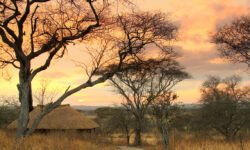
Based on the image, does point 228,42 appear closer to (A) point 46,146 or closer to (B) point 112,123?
(A) point 46,146

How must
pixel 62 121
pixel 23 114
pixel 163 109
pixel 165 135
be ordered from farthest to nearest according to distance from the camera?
1. pixel 62 121
2. pixel 163 109
3. pixel 23 114
4. pixel 165 135

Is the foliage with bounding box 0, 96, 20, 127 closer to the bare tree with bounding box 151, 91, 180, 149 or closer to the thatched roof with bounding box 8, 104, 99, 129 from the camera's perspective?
the thatched roof with bounding box 8, 104, 99, 129

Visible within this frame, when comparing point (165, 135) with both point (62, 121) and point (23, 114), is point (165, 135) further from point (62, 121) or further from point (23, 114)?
point (62, 121)

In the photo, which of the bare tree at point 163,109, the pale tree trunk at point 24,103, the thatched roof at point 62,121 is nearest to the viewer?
the pale tree trunk at point 24,103

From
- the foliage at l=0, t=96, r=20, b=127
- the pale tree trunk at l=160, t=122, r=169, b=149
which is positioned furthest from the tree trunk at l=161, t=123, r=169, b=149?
the foliage at l=0, t=96, r=20, b=127

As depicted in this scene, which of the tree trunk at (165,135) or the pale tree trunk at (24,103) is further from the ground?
the pale tree trunk at (24,103)

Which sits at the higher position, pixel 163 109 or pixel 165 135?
pixel 163 109

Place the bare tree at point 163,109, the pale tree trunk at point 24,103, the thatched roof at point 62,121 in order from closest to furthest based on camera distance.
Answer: the pale tree trunk at point 24,103 < the bare tree at point 163,109 < the thatched roof at point 62,121

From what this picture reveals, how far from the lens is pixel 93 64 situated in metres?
16.4

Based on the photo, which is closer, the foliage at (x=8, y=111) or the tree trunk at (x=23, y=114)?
the tree trunk at (x=23, y=114)

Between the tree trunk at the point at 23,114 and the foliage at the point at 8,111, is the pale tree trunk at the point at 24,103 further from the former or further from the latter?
the foliage at the point at 8,111

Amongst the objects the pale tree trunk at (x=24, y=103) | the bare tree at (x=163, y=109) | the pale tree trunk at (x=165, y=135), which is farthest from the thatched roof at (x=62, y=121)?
the pale tree trunk at (x=165, y=135)

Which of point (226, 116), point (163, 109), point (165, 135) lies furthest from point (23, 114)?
point (226, 116)

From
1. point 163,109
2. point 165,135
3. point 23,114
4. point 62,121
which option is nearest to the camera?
point 165,135
